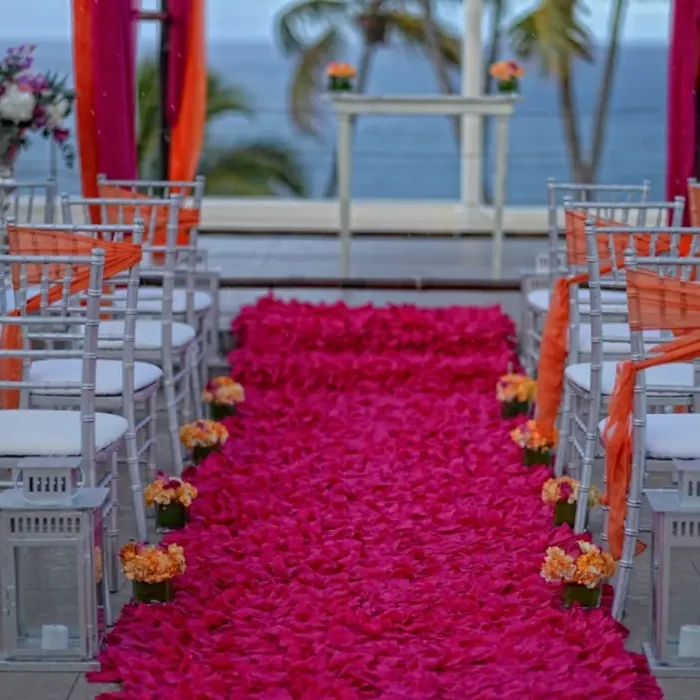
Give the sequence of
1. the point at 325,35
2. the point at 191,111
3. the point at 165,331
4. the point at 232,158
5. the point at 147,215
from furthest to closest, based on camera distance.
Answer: the point at 232,158
the point at 325,35
the point at 191,111
the point at 147,215
the point at 165,331

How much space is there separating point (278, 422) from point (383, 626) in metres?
1.89

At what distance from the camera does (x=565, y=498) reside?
152 inches

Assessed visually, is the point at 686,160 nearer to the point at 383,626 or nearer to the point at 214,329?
the point at 214,329

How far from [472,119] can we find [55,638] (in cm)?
608

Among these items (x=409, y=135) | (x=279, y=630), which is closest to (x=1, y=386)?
(x=279, y=630)

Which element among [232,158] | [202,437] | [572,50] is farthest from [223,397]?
[232,158]

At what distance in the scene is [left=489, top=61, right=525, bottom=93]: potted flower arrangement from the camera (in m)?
6.92

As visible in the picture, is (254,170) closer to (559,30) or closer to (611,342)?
(559,30)

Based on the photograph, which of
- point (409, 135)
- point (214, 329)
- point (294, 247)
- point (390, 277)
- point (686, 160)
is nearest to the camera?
point (214, 329)

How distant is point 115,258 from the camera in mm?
3582

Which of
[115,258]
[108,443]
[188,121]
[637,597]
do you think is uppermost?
[188,121]

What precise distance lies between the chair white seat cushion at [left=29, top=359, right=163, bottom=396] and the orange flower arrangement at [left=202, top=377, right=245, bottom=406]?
0.97 m

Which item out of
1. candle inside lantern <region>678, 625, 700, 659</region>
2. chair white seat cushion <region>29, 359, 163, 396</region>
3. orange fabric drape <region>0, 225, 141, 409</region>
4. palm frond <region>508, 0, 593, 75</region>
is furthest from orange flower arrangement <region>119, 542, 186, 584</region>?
palm frond <region>508, 0, 593, 75</region>

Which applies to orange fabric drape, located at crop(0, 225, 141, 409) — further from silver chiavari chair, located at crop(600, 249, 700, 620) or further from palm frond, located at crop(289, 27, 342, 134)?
palm frond, located at crop(289, 27, 342, 134)
